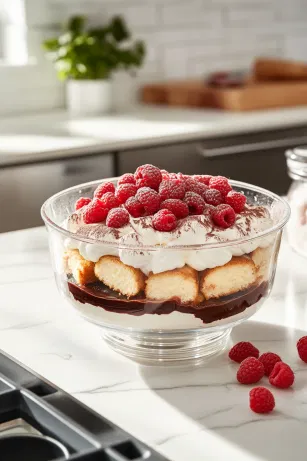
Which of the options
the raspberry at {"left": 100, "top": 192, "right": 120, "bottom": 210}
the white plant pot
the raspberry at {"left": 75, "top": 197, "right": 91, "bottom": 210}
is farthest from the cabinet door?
the raspberry at {"left": 100, "top": 192, "right": 120, "bottom": 210}

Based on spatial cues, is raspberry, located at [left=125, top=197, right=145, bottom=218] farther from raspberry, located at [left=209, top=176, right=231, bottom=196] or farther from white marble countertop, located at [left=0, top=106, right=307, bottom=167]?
white marble countertop, located at [left=0, top=106, right=307, bottom=167]

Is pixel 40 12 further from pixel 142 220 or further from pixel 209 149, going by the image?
pixel 142 220

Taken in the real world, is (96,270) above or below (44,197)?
above

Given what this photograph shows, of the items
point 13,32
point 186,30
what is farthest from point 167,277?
point 186,30

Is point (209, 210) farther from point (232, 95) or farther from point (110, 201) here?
point (232, 95)

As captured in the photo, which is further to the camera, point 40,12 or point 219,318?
point 40,12

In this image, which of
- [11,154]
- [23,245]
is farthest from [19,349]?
[11,154]

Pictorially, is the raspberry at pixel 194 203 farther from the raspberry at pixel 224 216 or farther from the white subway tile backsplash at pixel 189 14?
the white subway tile backsplash at pixel 189 14

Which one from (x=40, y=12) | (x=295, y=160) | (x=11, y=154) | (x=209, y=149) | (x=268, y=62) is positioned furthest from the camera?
(x=268, y=62)
